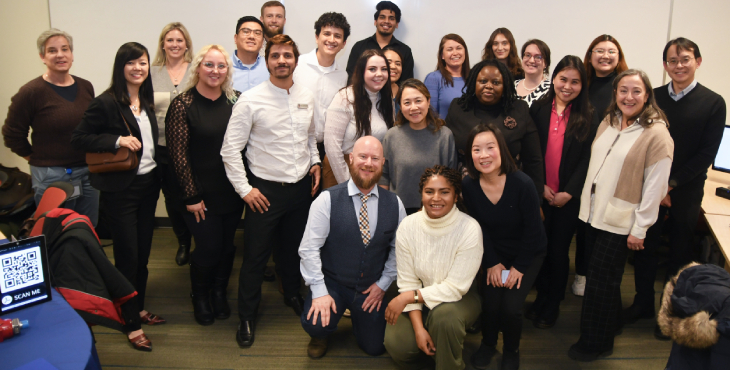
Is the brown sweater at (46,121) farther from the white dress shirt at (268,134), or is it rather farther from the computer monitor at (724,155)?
the computer monitor at (724,155)

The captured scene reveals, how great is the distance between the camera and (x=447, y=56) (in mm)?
3297

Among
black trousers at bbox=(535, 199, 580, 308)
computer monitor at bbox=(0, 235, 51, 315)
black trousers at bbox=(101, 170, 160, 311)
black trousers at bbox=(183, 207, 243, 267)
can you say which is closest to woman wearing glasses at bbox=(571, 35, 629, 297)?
black trousers at bbox=(535, 199, 580, 308)

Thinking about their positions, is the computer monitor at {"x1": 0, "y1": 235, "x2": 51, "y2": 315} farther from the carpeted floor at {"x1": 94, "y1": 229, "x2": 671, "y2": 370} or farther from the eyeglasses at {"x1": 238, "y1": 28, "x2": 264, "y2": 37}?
the eyeglasses at {"x1": 238, "y1": 28, "x2": 264, "y2": 37}

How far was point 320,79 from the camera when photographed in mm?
3117

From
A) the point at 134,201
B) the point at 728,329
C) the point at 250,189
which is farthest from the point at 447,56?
the point at 728,329

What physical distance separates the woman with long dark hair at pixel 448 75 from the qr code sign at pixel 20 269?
7.44 feet

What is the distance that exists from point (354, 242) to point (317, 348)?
1.91 ft

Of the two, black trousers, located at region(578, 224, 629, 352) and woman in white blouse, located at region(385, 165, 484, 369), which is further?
black trousers, located at region(578, 224, 629, 352)

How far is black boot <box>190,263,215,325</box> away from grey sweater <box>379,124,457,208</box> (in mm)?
1173

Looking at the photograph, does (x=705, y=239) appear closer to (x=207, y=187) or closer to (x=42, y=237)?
(x=207, y=187)

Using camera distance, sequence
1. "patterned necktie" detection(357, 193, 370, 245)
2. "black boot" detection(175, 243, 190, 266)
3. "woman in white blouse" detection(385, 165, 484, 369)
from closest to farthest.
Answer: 1. "woman in white blouse" detection(385, 165, 484, 369)
2. "patterned necktie" detection(357, 193, 370, 245)
3. "black boot" detection(175, 243, 190, 266)

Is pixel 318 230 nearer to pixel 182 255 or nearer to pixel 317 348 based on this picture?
A: pixel 317 348

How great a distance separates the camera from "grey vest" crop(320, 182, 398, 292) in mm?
2461

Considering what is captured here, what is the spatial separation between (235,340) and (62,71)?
1825mm
